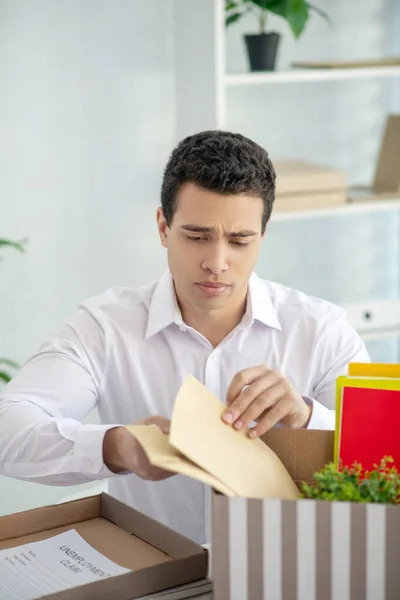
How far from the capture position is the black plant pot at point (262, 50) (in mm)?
2668

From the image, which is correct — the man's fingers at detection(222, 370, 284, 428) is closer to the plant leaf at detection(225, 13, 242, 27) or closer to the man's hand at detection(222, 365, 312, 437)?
the man's hand at detection(222, 365, 312, 437)

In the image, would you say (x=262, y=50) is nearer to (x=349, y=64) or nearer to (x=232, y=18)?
(x=232, y=18)

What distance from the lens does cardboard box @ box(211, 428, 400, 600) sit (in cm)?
83

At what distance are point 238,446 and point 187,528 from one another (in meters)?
0.70

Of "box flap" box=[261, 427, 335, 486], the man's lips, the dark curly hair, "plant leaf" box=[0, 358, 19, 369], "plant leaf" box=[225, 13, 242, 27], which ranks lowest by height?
"plant leaf" box=[0, 358, 19, 369]

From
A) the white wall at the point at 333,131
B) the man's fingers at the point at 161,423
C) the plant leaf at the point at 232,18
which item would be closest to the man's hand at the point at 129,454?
the man's fingers at the point at 161,423

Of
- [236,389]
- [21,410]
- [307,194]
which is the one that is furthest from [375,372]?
[307,194]

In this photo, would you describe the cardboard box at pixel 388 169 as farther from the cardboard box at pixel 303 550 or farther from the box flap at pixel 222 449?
the cardboard box at pixel 303 550

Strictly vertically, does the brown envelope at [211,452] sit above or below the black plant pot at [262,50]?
below

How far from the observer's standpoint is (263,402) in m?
1.16

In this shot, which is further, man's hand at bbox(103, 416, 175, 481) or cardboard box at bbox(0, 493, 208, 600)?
man's hand at bbox(103, 416, 175, 481)

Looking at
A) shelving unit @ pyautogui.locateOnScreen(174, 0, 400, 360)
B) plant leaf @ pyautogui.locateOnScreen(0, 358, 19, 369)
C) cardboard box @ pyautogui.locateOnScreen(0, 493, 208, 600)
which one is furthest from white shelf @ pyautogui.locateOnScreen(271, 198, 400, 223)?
cardboard box @ pyautogui.locateOnScreen(0, 493, 208, 600)

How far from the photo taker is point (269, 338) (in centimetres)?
174

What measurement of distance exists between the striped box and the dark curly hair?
77cm
